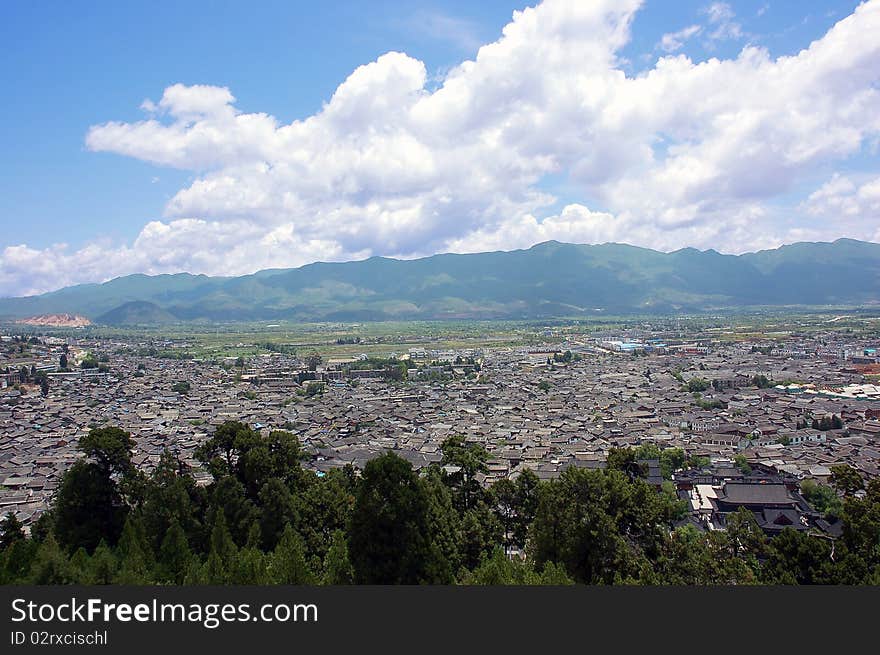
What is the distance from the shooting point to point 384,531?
7.79 meters

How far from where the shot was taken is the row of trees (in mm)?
7703

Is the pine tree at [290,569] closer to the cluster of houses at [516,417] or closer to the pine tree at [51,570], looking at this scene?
the pine tree at [51,570]

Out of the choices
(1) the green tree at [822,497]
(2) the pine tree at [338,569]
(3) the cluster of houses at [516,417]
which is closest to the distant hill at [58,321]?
(3) the cluster of houses at [516,417]

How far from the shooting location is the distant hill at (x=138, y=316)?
139988 millimetres

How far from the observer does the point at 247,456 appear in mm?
10672

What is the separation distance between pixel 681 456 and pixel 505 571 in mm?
13818

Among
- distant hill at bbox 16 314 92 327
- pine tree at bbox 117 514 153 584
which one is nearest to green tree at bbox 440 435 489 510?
pine tree at bbox 117 514 153 584

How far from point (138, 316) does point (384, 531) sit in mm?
156072

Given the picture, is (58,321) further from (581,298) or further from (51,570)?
(51,570)

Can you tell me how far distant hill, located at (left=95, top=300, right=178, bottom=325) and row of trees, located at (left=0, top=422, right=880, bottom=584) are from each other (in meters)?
138

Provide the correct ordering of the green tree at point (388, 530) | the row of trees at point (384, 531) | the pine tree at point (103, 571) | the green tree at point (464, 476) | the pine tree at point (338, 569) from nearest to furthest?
1. the pine tree at point (103, 571)
2. the green tree at point (388, 530)
3. the row of trees at point (384, 531)
4. the pine tree at point (338, 569)
5. the green tree at point (464, 476)

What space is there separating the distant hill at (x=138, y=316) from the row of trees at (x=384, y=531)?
138 meters

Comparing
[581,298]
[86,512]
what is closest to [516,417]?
[86,512]

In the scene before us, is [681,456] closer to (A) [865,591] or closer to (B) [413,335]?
(A) [865,591]
